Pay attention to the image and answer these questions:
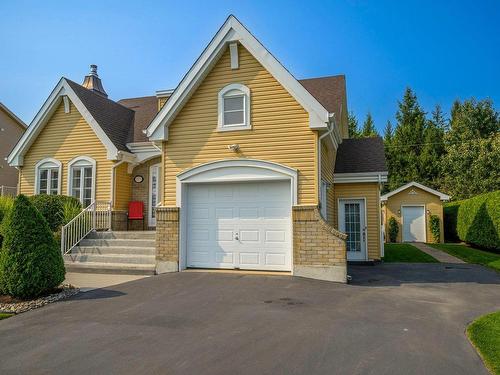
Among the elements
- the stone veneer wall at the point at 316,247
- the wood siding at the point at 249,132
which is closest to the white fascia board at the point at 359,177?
the wood siding at the point at 249,132

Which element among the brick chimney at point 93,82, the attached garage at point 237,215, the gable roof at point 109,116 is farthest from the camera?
the brick chimney at point 93,82

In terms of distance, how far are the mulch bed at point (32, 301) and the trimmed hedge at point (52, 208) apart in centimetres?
558

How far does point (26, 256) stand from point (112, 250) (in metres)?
4.41

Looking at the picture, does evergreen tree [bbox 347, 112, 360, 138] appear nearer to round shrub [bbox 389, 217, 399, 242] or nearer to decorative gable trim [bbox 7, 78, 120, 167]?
round shrub [bbox 389, 217, 399, 242]

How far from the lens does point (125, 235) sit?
12.6 m

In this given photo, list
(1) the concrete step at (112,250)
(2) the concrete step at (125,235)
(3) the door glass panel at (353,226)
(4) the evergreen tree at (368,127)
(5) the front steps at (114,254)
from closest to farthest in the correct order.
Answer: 1. (5) the front steps at (114,254)
2. (1) the concrete step at (112,250)
3. (2) the concrete step at (125,235)
4. (3) the door glass panel at (353,226)
5. (4) the evergreen tree at (368,127)

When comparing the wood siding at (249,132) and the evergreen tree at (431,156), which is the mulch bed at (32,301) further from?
the evergreen tree at (431,156)

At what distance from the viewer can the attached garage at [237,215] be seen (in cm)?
1032

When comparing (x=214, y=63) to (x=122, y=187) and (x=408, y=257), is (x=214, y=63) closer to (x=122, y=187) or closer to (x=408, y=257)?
(x=122, y=187)

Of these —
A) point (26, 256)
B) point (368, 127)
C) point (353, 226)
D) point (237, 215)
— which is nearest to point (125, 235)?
point (237, 215)

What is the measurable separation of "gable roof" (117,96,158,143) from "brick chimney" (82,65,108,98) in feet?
13.3

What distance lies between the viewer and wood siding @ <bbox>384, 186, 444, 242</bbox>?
25453 millimetres

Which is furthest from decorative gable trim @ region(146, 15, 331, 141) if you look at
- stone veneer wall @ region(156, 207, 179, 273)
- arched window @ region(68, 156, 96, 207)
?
arched window @ region(68, 156, 96, 207)

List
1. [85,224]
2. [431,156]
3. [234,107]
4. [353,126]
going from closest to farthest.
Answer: [234,107], [85,224], [431,156], [353,126]
